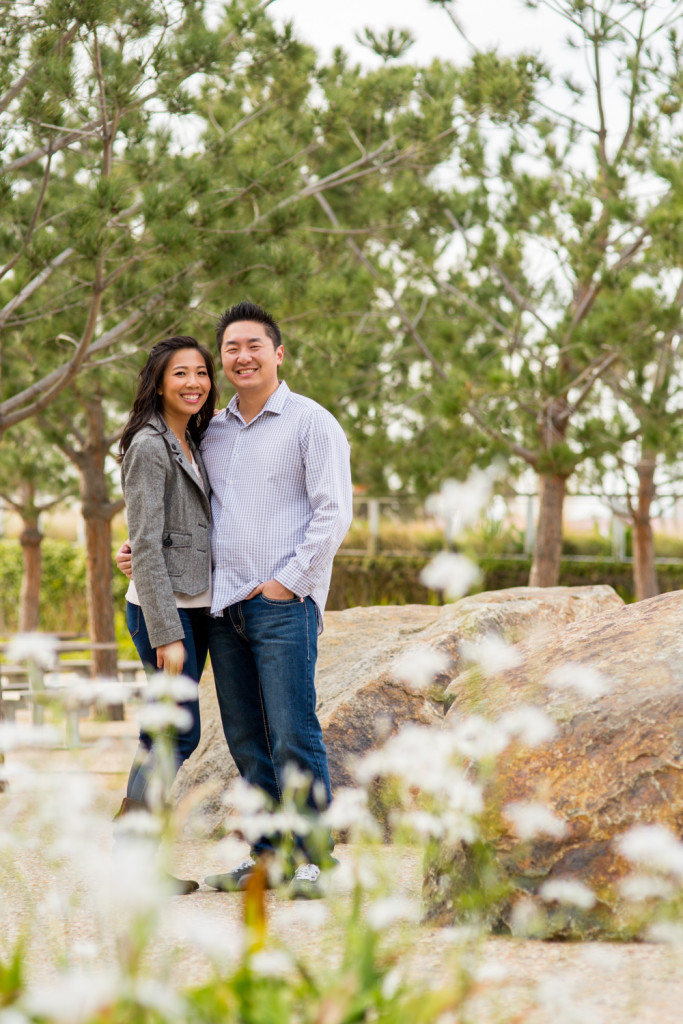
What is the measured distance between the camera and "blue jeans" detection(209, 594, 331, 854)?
108 inches

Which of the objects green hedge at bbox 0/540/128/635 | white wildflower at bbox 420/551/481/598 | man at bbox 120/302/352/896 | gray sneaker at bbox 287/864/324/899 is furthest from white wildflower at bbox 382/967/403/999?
green hedge at bbox 0/540/128/635

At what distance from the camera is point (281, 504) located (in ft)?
9.45

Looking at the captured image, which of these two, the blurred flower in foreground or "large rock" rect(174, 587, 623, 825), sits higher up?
the blurred flower in foreground

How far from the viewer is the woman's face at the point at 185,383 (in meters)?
2.97

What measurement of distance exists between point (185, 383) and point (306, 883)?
4.57ft

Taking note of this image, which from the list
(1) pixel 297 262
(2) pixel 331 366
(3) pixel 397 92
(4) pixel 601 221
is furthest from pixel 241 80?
(4) pixel 601 221

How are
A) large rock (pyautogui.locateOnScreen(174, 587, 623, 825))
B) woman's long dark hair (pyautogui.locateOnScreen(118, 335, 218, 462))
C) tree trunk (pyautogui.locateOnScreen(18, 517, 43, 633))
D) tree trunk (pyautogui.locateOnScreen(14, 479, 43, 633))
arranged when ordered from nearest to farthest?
1. woman's long dark hair (pyautogui.locateOnScreen(118, 335, 218, 462))
2. large rock (pyautogui.locateOnScreen(174, 587, 623, 825))
3. tree trunk (pyautogui.locateOnScreen(14, 479, 43, 633))
4. tree trunk (pyautogui.locateOnScreen(18, 517, 43, 633))

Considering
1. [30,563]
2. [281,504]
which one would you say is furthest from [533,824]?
[30,563]

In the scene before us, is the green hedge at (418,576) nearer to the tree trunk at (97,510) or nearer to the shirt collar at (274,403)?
the tree trunk at (97,510)

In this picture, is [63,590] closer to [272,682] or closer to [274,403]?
[274,403]

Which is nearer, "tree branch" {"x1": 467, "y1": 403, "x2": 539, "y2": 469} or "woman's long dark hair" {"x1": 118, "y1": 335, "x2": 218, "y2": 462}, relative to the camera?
"woman's long dark hair" {"x1": 118, "y1": 335, "x2": 218, "y2": 462}

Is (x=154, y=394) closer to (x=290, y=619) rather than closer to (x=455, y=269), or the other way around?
(x=290, y=619)

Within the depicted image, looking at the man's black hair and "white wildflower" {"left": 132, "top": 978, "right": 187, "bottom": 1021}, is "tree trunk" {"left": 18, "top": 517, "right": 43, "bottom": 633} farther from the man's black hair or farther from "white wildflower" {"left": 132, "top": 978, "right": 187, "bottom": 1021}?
"white wildflower" {"left": 132, "top": 978, "right": 187, "bottom": 1021}

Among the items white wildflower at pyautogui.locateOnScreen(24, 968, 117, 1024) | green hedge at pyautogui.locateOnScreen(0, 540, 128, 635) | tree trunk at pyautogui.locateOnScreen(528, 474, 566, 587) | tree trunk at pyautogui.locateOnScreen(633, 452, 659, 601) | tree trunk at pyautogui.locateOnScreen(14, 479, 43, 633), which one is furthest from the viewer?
green hedge at pyautogui.locateOnScreen(0, 540, 128, 635)
